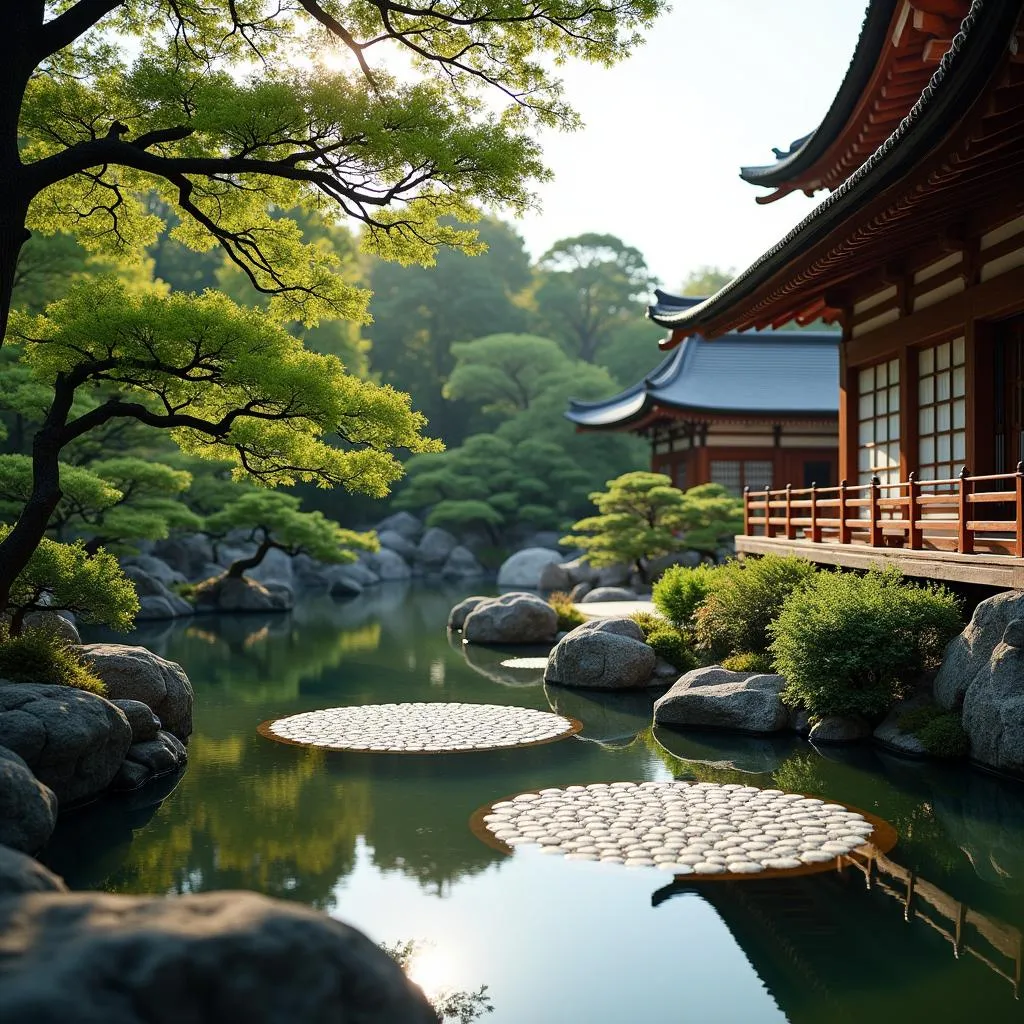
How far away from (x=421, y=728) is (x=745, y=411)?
691 inches

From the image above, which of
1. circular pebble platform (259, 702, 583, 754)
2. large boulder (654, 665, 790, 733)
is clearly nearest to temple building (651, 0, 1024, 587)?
large boulder (654, 665, 790, 733)

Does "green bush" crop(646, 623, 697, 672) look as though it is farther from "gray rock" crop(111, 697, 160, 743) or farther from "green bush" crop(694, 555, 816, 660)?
"gray rock" crop(111, 697, 160, 743)

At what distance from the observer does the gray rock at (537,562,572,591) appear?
27.4 metres

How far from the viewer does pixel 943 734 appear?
8.89 meters

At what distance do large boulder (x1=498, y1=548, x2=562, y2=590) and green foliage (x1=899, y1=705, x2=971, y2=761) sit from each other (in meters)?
22.9

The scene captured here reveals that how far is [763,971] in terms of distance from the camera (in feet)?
16.1

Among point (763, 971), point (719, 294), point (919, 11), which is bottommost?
point (763, 971)

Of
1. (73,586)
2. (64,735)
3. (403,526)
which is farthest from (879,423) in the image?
(403,526)

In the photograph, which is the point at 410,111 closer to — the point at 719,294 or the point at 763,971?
the point at 719,294

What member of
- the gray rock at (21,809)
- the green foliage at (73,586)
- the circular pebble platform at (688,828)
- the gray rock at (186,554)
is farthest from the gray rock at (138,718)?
the gray rock at (186,554)

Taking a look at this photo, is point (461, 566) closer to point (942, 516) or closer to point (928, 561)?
point (942, 516)

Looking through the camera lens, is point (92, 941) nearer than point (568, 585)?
Yes

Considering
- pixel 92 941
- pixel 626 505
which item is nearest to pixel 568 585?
pixel 626 505

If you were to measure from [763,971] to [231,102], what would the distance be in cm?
730
